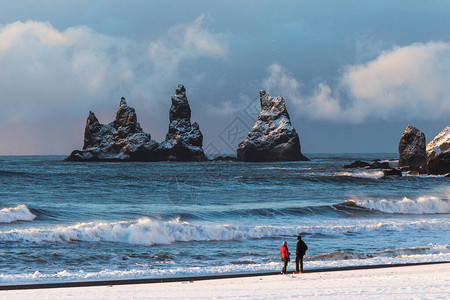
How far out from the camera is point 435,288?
12.9m

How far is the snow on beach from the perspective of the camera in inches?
492

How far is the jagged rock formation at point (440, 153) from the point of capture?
244 feet

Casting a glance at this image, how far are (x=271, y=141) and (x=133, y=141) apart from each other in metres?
42.8

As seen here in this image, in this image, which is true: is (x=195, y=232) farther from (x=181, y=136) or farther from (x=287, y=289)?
(x=181, y=136)

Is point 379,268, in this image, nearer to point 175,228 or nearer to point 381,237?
point 381,237

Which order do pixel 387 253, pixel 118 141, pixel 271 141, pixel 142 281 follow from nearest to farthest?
pixel 142 281
pixel 387 253
pixel 271 141
pixel 118 141

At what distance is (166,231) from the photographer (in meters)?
24.4

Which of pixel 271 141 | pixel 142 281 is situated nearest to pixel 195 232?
pixel 142 281

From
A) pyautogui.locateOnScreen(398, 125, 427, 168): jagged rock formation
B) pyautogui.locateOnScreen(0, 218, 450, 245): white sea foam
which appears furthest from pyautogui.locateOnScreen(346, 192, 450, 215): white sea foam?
pyautogui.locateOnScreen(398, 125, 427, 168): jagged rock formation

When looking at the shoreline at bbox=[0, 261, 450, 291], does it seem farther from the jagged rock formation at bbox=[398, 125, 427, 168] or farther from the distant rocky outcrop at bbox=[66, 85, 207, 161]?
the distant rocky outcrop at bbox=[66, 85, 207, 161]

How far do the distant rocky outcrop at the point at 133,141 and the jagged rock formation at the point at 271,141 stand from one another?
14978 millimetres

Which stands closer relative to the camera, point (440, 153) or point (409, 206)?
point (409, 206)

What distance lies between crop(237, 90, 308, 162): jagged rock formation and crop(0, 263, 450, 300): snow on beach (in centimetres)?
13417

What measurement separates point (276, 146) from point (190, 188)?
328 ft
